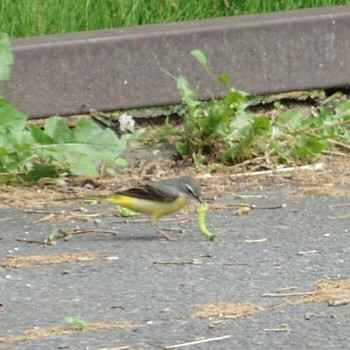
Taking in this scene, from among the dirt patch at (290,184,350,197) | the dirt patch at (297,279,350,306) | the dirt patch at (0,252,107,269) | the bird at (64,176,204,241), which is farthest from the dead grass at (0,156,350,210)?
the dirt patch at (297,279,350,306)

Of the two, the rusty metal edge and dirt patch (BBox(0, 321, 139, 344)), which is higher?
the rusty metal edge

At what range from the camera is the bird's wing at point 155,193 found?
714 centimetres

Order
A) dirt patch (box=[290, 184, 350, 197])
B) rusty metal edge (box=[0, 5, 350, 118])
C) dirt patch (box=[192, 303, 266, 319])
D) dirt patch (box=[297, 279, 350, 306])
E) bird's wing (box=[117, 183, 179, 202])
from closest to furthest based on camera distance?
1. dirt patch (box=[192, 303, 266, 319])
2. dirt patch (box=[297, 279, 350, 306])
3. bird's wing (box=[117, 183, 179, 202])
4. dirt patch (box=[290, 184, 350, 197])
5. rusty metal edge (box=[0, 5, 350, 118])

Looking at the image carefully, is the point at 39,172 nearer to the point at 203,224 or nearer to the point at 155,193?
the point at 155,193

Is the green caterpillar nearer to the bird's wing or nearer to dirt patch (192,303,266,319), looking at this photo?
the bird's wing

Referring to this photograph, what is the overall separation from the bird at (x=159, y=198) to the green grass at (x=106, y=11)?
9.03 ft

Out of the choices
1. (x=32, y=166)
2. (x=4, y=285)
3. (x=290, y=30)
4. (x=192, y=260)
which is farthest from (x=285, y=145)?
(x=4, y=285)

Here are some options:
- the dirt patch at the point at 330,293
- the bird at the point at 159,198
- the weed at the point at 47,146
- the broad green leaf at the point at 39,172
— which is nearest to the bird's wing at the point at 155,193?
the bird at the point at 159,198

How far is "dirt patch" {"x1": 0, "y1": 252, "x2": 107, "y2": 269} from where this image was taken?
6.54 m

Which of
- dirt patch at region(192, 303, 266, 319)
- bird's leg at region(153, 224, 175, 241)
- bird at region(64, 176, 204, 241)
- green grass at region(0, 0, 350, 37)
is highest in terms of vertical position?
green grass at region(0, 0, 350, 37)

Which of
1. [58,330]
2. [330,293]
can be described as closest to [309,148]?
[330,293]

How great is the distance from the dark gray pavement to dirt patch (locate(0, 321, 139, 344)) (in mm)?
31

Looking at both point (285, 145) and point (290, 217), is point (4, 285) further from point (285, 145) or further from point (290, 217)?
point (285, 145)

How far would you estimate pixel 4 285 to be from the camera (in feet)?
20.2
